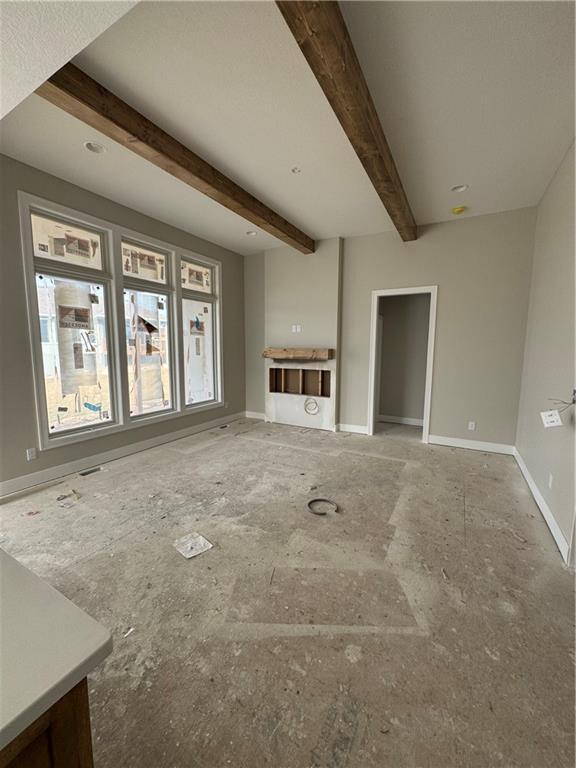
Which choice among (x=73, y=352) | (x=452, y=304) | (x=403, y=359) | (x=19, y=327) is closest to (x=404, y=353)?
(x=403, y=359)

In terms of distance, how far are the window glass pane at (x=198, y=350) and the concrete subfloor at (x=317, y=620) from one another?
2156 millimetres

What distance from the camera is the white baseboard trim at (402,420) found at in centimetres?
553

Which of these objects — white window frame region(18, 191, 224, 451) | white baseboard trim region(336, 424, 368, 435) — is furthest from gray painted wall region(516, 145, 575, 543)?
white window frame region(18, 191, 224, 451)

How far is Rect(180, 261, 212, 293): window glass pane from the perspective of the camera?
478cm

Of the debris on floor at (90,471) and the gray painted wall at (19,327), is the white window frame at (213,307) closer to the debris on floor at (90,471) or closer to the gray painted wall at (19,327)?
the gray painted wall at (19,327)

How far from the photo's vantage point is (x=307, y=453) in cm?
405

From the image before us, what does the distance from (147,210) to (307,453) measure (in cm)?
→ 356

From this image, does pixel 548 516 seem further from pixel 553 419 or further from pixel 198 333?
pixel 198 333

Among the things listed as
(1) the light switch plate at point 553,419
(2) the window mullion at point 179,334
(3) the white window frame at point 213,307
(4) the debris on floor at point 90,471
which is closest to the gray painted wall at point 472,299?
(1) the light switch plate at point 553,419

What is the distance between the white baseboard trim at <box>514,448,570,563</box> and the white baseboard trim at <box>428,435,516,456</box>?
549mm

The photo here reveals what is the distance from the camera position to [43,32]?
1.27m

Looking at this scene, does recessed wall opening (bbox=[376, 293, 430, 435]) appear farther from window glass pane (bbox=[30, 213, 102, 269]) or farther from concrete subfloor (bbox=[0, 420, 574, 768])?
window glass pane (bbox=[30, 213, 102, 269])

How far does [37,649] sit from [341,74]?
2.55 metres

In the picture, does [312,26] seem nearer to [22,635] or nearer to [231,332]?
[22,635]
